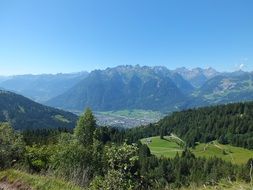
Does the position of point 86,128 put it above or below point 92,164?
below

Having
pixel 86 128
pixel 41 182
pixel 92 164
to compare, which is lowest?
pixel 86 128

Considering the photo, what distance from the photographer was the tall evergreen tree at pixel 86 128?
89.5 meters

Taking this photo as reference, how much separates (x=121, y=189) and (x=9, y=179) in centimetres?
395

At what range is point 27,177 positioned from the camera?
40.4 feet

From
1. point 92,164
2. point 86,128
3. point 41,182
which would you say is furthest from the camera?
point 86,128

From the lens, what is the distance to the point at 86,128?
9144 cm

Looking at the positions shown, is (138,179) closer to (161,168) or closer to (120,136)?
(161,168)

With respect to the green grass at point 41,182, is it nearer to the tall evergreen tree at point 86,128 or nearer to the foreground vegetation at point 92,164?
the foreground vegetation at point 92,164

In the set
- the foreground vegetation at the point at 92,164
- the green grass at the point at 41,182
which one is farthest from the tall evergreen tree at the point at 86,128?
the green grass at the point at 41,182

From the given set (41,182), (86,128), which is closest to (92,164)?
(41,182)

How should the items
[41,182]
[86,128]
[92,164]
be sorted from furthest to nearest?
[86,128]
[92,164]
[41,182]

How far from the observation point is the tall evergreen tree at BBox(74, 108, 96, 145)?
294 ft

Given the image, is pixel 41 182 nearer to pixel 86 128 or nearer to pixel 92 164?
pixel 92 164

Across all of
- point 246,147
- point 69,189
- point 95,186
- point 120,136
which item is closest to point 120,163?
point 95,186
